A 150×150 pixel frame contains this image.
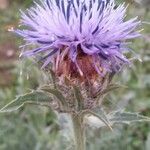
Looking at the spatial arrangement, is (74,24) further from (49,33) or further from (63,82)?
(63,82)

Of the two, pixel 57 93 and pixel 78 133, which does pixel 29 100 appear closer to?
pixel 57 93

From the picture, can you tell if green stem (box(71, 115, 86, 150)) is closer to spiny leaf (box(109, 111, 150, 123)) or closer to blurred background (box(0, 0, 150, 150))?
spiny leaf (box(109, 111, 150, 123))

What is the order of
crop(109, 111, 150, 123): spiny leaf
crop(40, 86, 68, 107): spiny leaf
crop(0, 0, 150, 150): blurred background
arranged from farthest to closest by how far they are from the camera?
crop(0, 0, 150, 150): blurred background
crop(109, 111, 150, 123): spiny leaf
crop(40, 86, 68, 107): spiny leaf

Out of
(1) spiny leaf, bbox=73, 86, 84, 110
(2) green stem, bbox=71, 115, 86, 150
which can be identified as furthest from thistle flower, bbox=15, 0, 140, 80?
(2) green stem, bbox=71, 115, 86, 150

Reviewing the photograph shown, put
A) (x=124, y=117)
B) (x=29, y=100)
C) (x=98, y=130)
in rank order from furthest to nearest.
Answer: (x=98, y=130) → (x=124, y=117) → (x=29, y=100)

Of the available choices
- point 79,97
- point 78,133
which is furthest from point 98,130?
point 79,97

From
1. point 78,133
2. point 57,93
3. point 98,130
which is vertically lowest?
point 78,133
